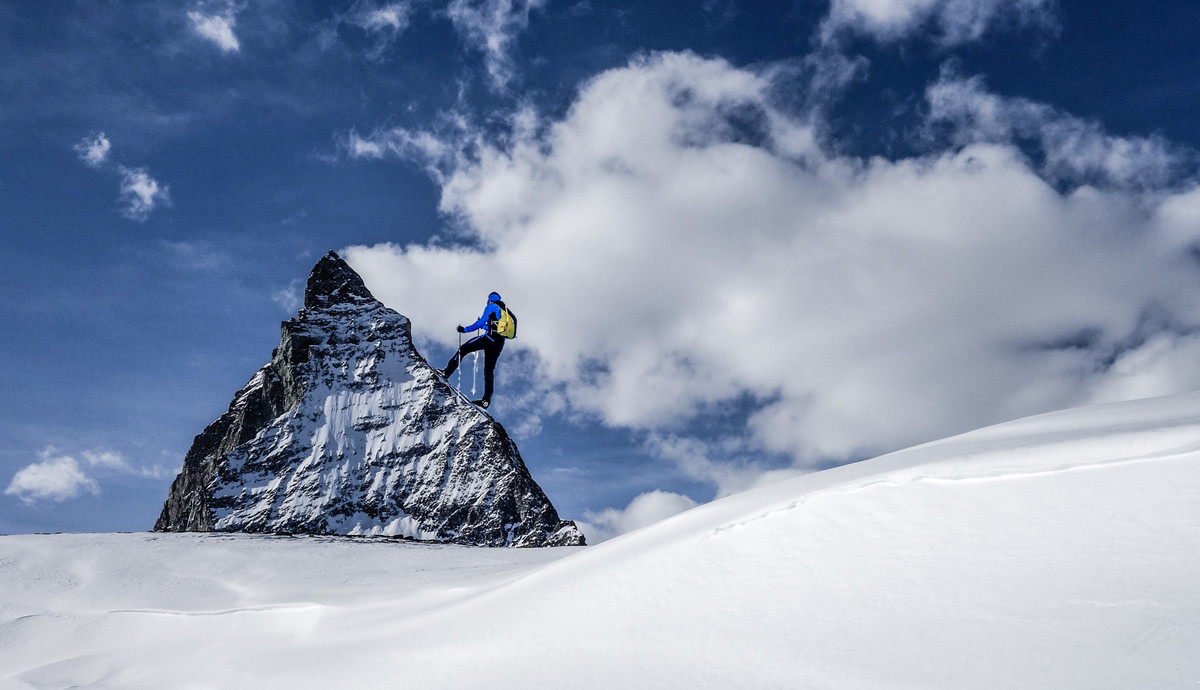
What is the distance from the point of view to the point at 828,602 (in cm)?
338

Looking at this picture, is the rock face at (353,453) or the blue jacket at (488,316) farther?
the rock face at (353,453)

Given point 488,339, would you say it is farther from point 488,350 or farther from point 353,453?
point 353,453

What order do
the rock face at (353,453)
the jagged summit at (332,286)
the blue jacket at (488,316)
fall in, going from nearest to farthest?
the blue jacket at (488,316) < the rock face at (353,453) < the jagged summit at (332,286)

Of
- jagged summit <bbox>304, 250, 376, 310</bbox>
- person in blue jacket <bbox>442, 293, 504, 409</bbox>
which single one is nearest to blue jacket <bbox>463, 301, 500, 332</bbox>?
person in blue jacket <bbox>442, 293, 504, 409</bbox>

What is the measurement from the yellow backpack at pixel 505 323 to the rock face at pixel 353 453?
116 metres

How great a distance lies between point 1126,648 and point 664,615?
2031 millimetres

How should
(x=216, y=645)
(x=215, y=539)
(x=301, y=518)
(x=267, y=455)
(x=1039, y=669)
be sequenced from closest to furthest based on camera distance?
(x=1039, y=669) < (x=216, y=645) < (x=215, y=539) < (x=301, y=518) < (x=267, y=455)

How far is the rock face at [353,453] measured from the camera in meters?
129

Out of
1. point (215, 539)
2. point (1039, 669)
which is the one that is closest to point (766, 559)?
point (1039, 669)

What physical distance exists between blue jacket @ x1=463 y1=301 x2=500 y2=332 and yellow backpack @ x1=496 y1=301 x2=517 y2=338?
0.26 feet

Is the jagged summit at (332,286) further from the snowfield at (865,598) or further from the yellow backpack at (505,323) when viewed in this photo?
the snowfield at (865,598)

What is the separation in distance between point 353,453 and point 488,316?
13474 cm

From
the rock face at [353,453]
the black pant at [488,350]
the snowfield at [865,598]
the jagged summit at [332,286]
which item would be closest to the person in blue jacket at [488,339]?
the black pant at [488,350]

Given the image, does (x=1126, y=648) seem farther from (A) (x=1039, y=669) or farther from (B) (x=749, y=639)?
(B) (x=749, y=639)
